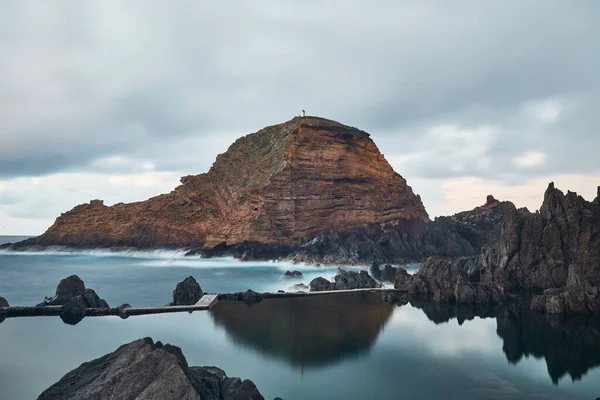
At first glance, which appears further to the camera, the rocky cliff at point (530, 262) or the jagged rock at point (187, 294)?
the rocky cliff at point (530, 262)

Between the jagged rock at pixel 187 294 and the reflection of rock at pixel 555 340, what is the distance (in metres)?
18.2

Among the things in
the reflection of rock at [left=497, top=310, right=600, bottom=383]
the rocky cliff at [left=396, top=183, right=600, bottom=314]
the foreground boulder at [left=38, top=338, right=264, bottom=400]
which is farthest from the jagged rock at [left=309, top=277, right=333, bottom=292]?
the foreground boulder at [left=38, top=338, right=264, bottom=400]

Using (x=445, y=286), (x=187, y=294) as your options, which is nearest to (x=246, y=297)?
(x=187, y=294)

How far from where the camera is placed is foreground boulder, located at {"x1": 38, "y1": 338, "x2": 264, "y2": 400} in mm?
10203

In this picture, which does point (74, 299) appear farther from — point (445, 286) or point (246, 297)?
point (445, 286)

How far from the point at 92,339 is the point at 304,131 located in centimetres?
5196

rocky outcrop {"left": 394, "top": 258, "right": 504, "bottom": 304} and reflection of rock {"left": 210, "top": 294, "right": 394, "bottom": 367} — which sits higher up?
rocky outcrop {"left": 394, "top": 258, "right": 504, "bottom": 304}

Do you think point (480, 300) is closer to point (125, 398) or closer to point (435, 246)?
point (125, 398)

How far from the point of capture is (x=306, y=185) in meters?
67.6

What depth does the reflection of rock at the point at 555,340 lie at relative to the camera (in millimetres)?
18578

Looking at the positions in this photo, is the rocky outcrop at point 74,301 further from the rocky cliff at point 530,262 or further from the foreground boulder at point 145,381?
the rocky cliff at point 530,262

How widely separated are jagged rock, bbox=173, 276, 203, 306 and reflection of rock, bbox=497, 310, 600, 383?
18177 mm

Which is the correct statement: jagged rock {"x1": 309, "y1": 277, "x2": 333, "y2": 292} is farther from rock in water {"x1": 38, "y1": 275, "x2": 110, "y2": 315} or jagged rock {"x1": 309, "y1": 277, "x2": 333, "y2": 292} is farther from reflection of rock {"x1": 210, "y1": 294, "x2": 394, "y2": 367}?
rock in water {"x1": 38, "y1": 275, "x2": 110, "y2": 315}

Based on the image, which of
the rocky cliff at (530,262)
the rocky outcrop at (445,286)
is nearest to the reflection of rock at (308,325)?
the rocky outcrop at (445,286)
